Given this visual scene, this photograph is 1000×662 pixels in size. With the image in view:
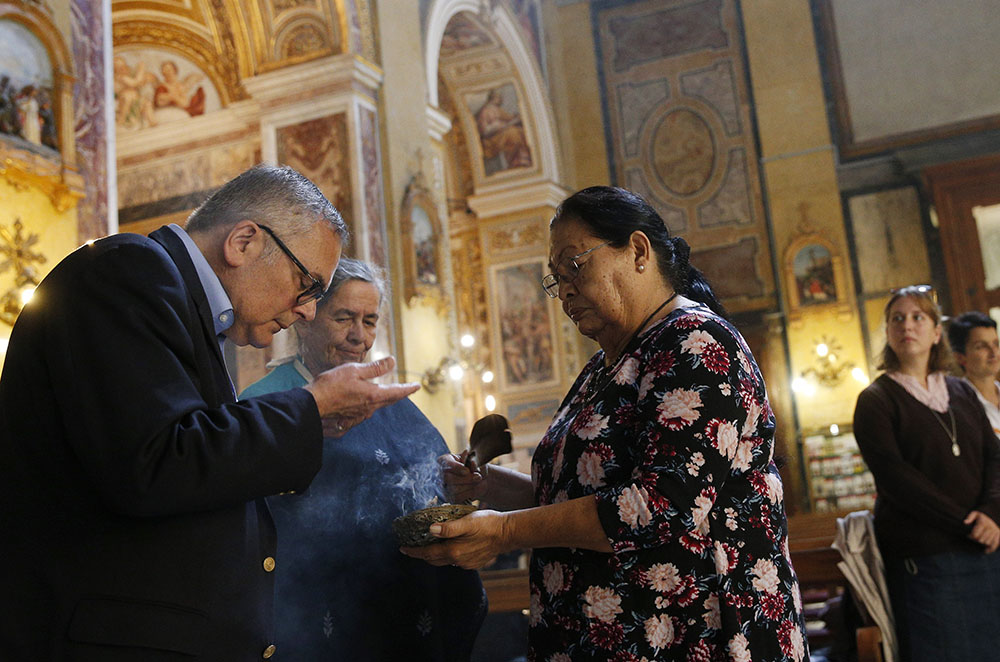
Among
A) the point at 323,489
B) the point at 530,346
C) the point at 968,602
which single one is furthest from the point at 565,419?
the point at 530,346

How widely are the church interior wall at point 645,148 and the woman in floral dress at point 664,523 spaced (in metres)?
7.48

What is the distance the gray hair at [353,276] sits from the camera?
9.73 ft

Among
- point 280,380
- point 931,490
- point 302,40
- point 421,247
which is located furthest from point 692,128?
point 280,380

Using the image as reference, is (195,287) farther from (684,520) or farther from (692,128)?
(692,128)

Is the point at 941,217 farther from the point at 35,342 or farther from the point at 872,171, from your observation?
the point at 35,342

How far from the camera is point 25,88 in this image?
5.18 meters

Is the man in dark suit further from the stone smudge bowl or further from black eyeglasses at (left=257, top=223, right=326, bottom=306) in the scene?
the stone smudge bowl

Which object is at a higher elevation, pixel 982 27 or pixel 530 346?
pixel 982 27

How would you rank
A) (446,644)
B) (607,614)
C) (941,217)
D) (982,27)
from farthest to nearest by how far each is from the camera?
(982,27) → (941,217) → (446,644) → (607,614)

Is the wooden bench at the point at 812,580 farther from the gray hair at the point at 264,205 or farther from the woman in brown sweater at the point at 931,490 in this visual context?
the gray hair at the point at 264,205

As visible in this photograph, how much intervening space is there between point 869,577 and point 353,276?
2.41 m

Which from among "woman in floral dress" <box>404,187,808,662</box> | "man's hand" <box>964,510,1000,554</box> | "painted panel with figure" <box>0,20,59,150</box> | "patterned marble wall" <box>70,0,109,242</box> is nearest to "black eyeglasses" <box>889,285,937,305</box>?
"man's hand" <box>964,510,1000,554</box>

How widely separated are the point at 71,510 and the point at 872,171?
14.3 m

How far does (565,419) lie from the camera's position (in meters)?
2.37
